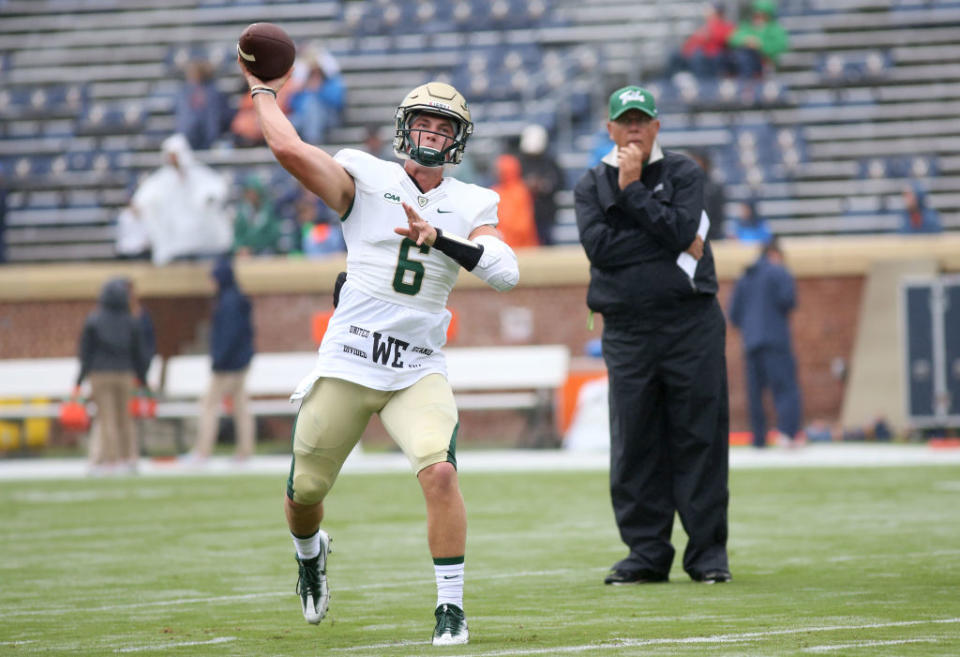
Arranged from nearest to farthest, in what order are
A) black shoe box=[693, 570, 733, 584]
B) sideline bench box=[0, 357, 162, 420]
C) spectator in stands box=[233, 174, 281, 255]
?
black shoe box=[693, 570, 733, 584]
sideline bench box=[0, 357, 162, 420]
spectator in stands box=[233, 174, 281, 255]

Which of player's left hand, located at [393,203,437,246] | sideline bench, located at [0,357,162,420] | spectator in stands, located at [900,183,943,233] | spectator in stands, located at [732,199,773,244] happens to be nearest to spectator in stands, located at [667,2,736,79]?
spectator in stands, located at [732,199,773,244]

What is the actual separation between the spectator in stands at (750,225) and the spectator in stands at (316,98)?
21.1 feet

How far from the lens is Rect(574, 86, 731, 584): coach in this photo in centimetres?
770

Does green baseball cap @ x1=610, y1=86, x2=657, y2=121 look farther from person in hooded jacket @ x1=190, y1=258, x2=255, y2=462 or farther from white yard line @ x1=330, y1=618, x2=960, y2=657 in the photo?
person in hooded jacket @ x1=190, y1=258, x2=255, y2=462

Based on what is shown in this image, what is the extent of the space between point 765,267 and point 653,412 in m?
9.50

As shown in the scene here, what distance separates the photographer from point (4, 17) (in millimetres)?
29531

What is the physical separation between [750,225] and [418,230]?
13776 mm

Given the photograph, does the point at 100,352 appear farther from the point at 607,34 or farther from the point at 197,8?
the point at 197,8

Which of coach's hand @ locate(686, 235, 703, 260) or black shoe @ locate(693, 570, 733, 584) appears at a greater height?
coach's hand @ locate(686, 235, 703, 260)

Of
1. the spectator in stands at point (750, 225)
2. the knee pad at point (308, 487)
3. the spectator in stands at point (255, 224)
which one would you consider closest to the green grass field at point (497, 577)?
the knee pad at point (308, 487)

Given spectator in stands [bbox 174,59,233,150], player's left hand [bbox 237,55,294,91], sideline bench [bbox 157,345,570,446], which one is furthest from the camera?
spectator in stands [bbox 174,59,233,150]

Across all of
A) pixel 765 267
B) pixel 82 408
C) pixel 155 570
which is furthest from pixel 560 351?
pixel 155 570

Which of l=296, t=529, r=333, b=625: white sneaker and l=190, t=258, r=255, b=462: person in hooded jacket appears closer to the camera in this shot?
l=296, t=529, r=333, b=625: white sneaker

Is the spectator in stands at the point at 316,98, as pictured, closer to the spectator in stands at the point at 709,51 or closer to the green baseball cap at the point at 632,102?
the spectator in stands at the point at 709,51
